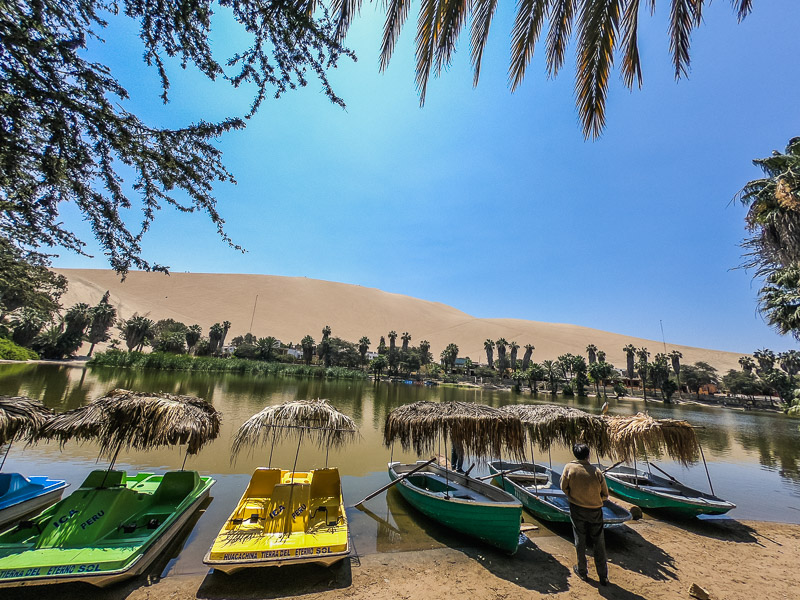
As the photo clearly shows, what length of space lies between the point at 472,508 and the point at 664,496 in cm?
593

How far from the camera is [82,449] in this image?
1209 centimetres

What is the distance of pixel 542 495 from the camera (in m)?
8.20

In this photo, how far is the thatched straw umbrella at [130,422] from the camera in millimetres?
6488

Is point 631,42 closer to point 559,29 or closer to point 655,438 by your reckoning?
point 559,29

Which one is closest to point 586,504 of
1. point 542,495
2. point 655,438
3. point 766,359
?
point 542,495

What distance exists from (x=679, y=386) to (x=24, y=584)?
314ft

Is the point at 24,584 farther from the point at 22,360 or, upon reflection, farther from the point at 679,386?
the point at 679,386

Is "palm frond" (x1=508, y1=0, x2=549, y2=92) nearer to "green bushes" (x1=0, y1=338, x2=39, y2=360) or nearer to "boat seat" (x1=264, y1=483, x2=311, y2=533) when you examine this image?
"boat seat" (x1=264, y1=483, x2=311, y2=533)

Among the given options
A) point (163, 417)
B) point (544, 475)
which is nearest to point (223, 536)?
point (163, 417)

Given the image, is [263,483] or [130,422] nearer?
[130,422]

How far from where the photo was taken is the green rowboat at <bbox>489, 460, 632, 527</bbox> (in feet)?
A: 23.3

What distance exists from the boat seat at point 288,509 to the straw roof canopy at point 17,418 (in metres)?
5.23

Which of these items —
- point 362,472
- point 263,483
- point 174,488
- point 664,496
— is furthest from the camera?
point 362,472

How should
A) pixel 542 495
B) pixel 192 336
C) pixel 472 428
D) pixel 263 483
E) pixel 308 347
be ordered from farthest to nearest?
pixel 308 347 < pixel 192 336 < pixel 542 495 < pixel 472 428 < pixel 263 483
